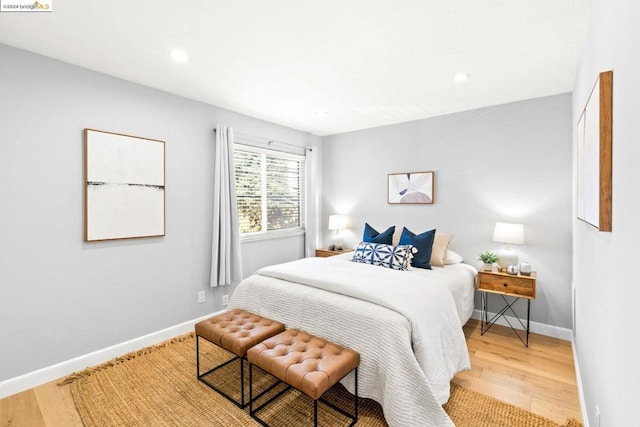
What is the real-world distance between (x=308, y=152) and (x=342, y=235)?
141 centimetres

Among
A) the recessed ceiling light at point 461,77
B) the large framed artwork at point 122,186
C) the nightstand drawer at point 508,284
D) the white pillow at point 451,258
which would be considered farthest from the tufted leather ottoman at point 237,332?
the recessed ceiling light at point 461,77

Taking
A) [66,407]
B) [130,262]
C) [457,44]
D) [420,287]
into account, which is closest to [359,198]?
[420,287]

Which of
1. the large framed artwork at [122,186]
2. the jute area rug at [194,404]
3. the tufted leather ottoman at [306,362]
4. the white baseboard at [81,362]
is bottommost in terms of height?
the jute area rug at [194,404]

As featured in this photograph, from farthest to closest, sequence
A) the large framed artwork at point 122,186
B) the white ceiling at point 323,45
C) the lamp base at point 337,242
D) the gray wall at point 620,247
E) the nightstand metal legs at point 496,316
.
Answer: the lamp base at point 337,242, the nightstand metal legs at point 496,316, the large framed artwork at point 122,186, the white ceiling at point 323,45, the gray wall at point 620,247

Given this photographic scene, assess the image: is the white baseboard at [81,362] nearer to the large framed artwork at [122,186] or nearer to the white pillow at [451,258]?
the large framed artwork at [122,186]

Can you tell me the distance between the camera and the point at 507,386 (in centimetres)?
228

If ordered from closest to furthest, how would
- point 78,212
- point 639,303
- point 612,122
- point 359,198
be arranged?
point 639,303 → point 612,122 → point 78,212 → point 359,198

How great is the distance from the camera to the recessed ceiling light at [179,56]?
2234 millimetres

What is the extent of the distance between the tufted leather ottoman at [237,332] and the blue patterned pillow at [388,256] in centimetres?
123

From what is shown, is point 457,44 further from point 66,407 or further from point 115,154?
point 66,407

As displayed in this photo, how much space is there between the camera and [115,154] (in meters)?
2.68

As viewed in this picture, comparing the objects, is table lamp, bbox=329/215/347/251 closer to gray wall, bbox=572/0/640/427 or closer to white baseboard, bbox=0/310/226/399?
white baseboard, bbox=0/310/226/399

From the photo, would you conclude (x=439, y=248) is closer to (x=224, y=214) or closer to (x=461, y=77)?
(x=461, y=77)

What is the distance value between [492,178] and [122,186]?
3.84 metres
